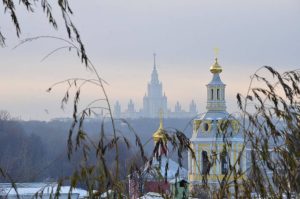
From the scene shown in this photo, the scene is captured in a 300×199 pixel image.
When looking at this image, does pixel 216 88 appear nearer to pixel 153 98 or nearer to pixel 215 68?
pixel 215 68

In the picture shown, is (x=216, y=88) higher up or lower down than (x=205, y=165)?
higher up

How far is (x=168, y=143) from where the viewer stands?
5.39 metres

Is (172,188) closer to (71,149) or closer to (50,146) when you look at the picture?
(71,149)

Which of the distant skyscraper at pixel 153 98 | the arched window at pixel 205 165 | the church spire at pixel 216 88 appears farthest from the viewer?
the distant skyscraper at pixel 153 98

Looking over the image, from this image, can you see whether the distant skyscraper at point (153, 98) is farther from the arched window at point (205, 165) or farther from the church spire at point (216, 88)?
the arched window at point (205, 165)

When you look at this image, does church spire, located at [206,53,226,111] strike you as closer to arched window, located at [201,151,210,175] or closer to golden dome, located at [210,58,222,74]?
golden dome, located at [210,58,222,74]

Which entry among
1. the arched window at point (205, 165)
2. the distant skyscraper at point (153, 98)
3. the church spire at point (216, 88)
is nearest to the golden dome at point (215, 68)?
the church spire at point (216, 88)

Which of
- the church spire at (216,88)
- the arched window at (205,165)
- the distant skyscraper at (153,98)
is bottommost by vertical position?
the arched window at (205,165)

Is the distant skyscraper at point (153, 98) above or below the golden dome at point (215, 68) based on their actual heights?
above

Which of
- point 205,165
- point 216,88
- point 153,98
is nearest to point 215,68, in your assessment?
point 216,88

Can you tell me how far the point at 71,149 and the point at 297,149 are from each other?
1074 mm

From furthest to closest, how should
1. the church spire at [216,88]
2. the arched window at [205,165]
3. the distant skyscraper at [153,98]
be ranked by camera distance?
the distant skyscraper at [153,98] → the church spire at [216,88] → the arched window at [205,165]

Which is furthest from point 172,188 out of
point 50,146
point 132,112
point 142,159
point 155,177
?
point 132,112

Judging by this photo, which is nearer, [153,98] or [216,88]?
[216,88]
